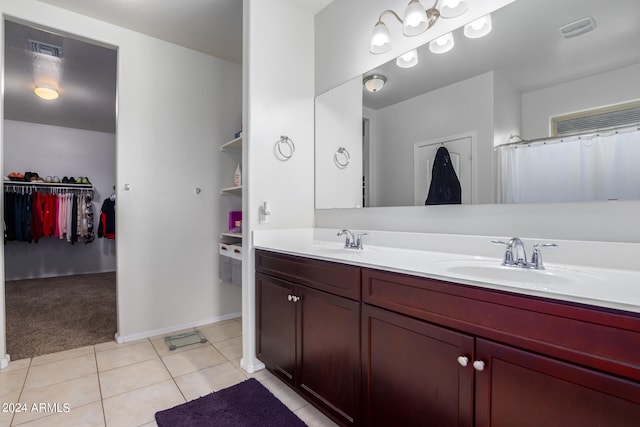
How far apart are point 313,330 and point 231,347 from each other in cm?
123

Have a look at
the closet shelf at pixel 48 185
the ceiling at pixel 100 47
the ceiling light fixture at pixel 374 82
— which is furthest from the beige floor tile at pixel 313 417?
the closet shelf at pixel 48 185

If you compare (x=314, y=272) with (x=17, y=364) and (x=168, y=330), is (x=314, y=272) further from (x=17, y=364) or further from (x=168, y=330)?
(x=17, y=364)

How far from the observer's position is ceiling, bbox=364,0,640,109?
1179 mm

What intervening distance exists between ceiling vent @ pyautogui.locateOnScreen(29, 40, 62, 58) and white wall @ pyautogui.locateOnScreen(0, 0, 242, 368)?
0.67 meters

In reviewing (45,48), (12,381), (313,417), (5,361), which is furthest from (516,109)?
(45,48)

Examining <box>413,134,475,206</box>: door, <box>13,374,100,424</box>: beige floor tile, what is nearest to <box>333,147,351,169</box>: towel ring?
<box>413,134,475,206</box>: door

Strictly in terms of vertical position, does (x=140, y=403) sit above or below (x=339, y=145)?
below

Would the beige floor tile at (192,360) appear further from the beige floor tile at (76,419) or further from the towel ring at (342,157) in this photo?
the towel ring at (342,157)

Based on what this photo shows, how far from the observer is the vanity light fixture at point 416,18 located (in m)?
1.55

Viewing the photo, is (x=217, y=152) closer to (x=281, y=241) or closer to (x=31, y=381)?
(x=281, y=241)

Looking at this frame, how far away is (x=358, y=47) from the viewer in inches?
83.4

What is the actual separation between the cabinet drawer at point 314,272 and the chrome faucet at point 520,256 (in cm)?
61

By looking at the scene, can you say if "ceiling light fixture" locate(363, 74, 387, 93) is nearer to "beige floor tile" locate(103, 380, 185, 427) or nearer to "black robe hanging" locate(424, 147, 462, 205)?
"black robe hanging" locate(424, 147, 462, 205)

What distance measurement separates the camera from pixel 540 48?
4.49 feet
